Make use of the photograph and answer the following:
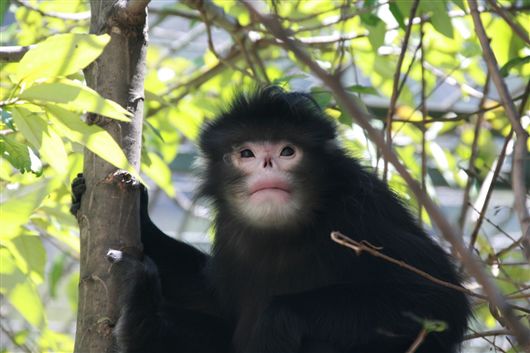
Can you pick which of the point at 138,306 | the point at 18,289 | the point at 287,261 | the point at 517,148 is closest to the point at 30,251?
the point at 18,289

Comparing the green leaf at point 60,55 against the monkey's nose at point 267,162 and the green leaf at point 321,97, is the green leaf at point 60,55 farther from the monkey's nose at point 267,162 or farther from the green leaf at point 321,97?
the green leaf at point 321,97

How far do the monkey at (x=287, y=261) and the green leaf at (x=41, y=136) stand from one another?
0.87 m

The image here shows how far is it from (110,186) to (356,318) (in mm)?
1124

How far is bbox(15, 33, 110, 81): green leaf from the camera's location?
8.14 feet

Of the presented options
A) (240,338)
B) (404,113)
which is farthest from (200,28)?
(240,338)

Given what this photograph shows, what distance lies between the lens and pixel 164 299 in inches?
165

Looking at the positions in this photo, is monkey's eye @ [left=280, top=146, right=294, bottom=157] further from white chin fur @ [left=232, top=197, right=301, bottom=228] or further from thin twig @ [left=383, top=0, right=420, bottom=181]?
thin twig @ [left=383, top=0, right=420, bottom=181]

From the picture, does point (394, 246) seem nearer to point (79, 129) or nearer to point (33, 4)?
point (79, 129)

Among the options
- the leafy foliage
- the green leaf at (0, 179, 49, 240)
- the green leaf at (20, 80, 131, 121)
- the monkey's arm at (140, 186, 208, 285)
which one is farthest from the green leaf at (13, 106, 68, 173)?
the monkey's arm at (140, 186, 208, 285)

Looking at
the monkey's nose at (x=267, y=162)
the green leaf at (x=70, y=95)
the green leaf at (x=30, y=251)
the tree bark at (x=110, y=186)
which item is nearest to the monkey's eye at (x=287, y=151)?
the monkey's nose at (x=267, y=162)

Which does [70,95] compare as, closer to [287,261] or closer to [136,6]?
[136,6]

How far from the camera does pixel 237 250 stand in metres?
4.35

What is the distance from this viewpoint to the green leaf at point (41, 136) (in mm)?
2551

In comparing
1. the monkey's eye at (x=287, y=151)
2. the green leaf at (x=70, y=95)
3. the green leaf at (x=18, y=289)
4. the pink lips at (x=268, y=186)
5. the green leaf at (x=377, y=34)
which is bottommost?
the green leaf at (x=18, y=289)
